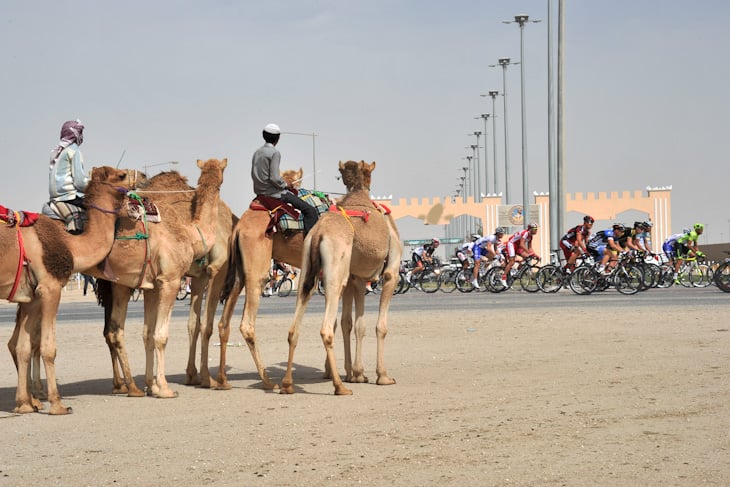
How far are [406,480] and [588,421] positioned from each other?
8.36ft

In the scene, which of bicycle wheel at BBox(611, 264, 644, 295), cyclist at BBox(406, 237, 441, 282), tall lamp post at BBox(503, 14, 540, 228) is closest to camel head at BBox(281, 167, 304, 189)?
bicycle wheel at BBox(611, 264, 644, 295)

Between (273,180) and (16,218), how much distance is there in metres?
3.30

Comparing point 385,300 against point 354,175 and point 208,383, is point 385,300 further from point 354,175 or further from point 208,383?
point 208,383

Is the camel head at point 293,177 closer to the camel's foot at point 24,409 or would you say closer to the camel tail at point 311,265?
the camel tail at point 311,265

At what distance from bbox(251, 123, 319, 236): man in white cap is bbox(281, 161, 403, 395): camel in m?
0.42

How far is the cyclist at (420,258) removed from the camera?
Answer: 39.1 m

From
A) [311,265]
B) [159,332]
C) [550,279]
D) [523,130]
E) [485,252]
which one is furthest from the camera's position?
[523,130]

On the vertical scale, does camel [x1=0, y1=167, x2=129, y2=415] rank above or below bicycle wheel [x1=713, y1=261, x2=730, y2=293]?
above

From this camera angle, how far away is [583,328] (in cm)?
1897

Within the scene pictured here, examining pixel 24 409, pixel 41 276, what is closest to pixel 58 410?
pixel 24 409

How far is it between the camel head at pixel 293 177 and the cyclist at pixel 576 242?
19798 mm

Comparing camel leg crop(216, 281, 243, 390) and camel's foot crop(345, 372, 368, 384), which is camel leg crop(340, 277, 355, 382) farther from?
camel leg crop(216, 281, 243, 390)

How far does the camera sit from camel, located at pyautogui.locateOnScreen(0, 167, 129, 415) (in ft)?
35.3

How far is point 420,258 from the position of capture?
1553 inches
